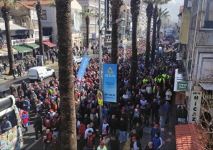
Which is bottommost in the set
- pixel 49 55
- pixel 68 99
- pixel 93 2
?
pixel 49 55

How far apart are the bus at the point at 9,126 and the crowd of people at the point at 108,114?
124cm

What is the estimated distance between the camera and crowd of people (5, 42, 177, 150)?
14.4 m

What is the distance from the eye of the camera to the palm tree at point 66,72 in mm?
9844

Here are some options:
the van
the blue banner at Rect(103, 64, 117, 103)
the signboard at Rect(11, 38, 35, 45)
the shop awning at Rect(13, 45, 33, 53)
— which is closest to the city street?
the blue banner at Rect(103, 64, 117, 103)

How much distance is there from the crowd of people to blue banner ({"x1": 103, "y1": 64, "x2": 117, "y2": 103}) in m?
0.86

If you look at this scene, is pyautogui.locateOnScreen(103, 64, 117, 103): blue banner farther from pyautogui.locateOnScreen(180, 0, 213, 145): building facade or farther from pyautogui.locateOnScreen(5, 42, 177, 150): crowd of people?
pyautogui.locateOnScreen(180, 0, 213, 145): building facade

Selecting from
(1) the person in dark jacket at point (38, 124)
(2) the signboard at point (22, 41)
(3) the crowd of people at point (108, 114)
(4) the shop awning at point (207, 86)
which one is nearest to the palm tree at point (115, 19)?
(3) the crowd of people at point (108, 114)

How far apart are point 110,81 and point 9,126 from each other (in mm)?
5513

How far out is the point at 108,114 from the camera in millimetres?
17891

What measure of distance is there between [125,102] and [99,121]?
3.00m

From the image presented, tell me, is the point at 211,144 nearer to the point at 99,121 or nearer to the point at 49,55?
the point at 99,121

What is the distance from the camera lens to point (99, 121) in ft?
55.6

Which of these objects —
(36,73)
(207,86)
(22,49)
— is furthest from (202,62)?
(22,49)

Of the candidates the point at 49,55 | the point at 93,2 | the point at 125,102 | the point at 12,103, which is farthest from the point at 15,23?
the point at 12,103
